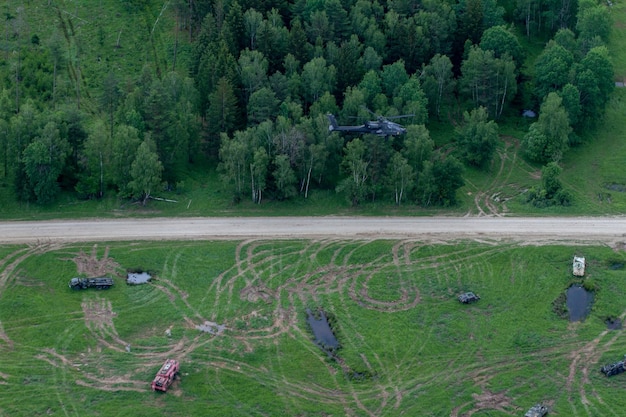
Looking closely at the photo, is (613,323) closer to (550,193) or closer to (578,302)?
(578,302)

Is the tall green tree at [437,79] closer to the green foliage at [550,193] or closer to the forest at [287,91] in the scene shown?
the forest at [287,91]

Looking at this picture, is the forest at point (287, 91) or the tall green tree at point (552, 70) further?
the tall green tree at point (552, 70)

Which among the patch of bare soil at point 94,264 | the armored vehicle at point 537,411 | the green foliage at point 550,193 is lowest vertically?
the armored vehicle at point 537,411

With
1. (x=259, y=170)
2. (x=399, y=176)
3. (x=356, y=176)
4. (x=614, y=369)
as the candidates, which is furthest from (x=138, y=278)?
(x=614, y=369)

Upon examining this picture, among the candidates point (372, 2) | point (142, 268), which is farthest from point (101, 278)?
point (372, 2)

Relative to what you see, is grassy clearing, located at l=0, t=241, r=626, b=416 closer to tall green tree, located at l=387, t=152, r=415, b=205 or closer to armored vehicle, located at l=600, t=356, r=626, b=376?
armored vehicle, located at l=600, t=356, r=626, b=376

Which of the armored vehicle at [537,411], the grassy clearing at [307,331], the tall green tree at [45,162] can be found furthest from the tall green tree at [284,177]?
the armored vehicle at [537,411]
